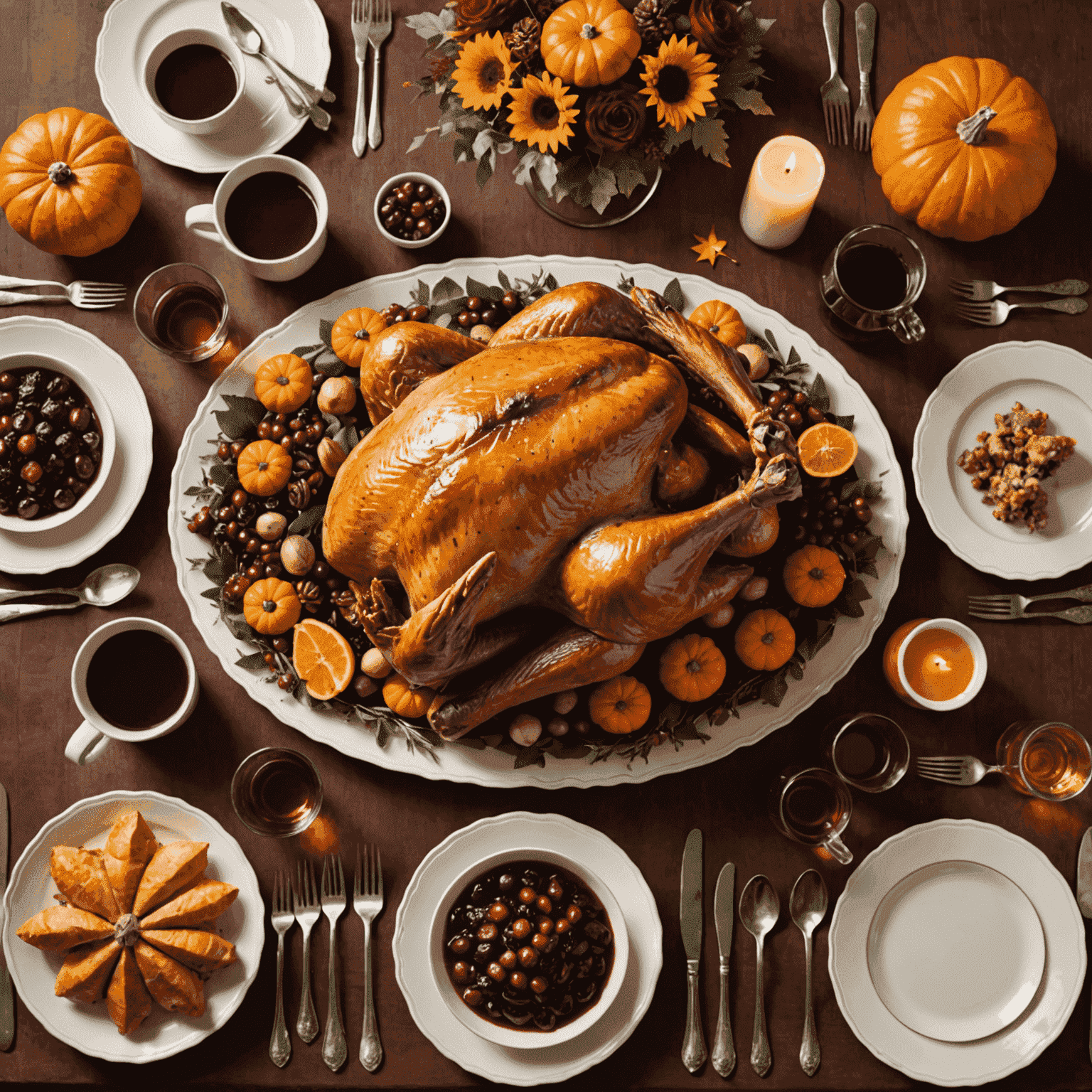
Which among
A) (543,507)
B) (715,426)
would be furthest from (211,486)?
(715,426)

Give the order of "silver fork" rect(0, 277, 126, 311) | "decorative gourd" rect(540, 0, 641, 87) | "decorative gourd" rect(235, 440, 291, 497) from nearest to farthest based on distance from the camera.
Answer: "decorative gourd" rect(540, 0, 641, 87), "decorative gourd" rect(235, 440, 291, 497), "silver fork" rect(0, 277, 126, 311)

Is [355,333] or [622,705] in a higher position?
[355,333]

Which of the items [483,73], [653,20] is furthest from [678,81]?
[483,73]

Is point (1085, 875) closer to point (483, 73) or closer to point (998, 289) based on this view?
point (998, 289)

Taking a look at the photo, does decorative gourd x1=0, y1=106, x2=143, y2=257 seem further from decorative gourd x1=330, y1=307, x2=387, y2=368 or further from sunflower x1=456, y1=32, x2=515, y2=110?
sunflower x1=456, y1=32, x2=515, y2=110

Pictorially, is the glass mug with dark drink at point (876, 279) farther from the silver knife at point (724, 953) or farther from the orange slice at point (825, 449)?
the silver knife at point (724, 953)

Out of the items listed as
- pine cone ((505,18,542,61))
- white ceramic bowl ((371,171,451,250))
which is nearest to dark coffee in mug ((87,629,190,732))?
white ceramic bowl ((371,171,451,250))

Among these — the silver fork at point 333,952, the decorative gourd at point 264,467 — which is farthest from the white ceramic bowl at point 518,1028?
the decorative gourd at point 264,467
